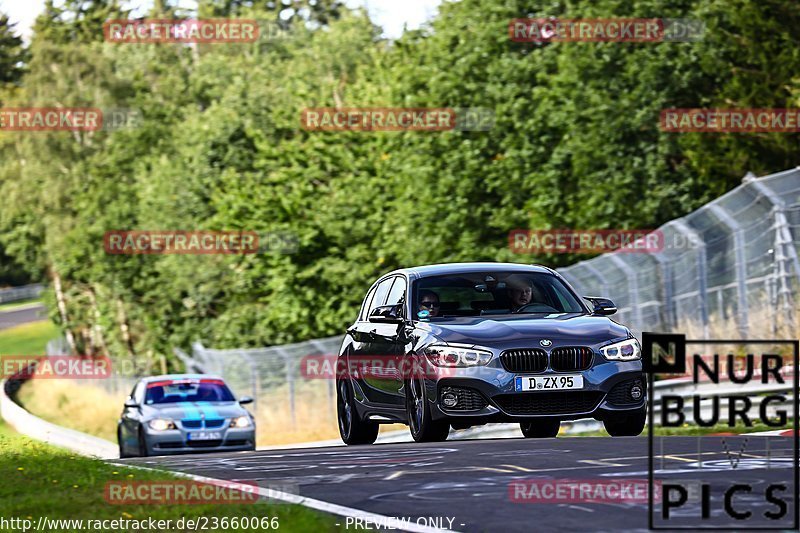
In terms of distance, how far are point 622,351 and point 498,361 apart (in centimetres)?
105

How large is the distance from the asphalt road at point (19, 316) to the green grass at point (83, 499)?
348 feet

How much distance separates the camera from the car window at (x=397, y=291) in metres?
14.4

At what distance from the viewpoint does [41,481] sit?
1341cm

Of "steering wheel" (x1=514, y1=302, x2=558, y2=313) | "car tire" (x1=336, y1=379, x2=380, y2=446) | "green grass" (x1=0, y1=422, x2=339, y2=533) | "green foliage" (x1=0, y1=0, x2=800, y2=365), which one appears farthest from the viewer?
"green foliage" (x1=0, y1=0, x2=800, y2=365)

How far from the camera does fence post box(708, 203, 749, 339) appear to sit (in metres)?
21.6

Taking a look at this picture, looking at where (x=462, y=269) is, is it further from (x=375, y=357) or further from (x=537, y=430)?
(x=537, y=430)

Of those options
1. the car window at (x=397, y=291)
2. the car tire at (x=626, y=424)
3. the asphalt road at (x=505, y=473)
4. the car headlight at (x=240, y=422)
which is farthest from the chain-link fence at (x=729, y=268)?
the car tire at (x=626, y=424)

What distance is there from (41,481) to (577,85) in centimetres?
2689

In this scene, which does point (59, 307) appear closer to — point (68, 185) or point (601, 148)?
point (68, 185)

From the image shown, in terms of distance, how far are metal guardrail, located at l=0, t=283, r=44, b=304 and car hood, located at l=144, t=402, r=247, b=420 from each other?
396 feet

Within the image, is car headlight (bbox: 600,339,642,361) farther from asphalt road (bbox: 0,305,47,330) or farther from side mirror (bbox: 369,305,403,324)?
asphalt road (bbox: 0,305,47,330)

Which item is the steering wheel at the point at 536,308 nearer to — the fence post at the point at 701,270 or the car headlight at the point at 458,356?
the car headlight at the point at 458,356

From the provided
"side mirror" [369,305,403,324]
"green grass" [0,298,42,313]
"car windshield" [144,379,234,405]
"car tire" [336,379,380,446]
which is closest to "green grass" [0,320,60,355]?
"green grass" [0,298,42,313]

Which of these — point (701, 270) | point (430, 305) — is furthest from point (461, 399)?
point (701, 270)
